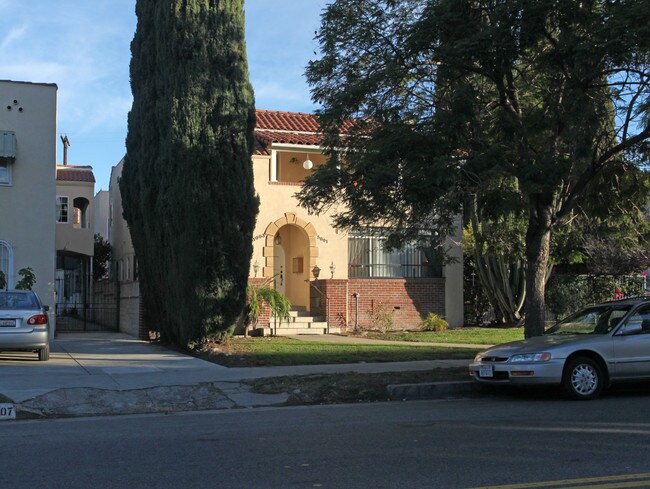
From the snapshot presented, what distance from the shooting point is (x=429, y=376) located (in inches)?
491

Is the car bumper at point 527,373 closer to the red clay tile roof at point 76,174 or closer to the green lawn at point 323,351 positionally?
the green lawn at point 323,351

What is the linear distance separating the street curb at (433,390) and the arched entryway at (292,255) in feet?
37.7

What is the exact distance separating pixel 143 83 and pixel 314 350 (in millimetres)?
8288

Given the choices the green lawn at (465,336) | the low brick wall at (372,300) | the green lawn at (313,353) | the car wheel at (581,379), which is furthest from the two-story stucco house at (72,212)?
the car wheel at (581,379)

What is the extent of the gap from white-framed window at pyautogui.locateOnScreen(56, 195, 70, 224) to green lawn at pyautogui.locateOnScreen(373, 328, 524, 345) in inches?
573

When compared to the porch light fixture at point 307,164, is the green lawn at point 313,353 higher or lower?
lower

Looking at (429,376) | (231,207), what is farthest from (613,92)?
(231,207)

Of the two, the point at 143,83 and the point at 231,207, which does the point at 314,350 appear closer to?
the point at 231,207

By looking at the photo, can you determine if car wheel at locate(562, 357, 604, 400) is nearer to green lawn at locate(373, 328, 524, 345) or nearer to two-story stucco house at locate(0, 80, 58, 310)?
green lawn at locate(373, 328, 524, 345)

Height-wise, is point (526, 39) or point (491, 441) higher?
point (526, 39)

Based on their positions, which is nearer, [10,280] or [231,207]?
[231,207]

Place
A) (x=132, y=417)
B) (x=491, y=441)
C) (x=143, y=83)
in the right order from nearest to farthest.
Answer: (x=491, y=441) → (x=132, y=417) → (x=143, y=83)

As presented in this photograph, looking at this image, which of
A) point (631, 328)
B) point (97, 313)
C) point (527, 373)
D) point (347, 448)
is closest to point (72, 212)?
point (97, 313)

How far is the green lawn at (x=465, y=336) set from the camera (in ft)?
62.3
